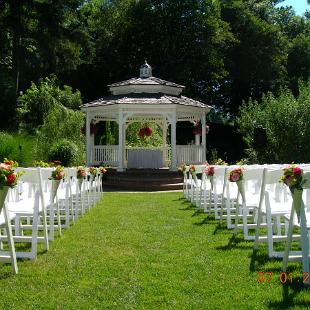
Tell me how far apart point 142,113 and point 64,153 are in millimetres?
3632

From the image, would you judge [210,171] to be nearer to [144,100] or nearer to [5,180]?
[5,180]

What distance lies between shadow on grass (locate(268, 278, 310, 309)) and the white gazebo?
15791 mm

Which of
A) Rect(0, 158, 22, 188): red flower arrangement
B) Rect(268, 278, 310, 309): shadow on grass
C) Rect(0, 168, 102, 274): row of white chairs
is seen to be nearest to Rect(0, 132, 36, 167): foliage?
Rect(0, 168, 102, 274): row of white chairs

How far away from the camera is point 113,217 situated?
999 cm

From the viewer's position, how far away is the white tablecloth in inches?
843

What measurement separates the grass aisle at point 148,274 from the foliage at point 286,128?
15.0 metres

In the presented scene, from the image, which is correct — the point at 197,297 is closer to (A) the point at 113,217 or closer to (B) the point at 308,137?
(A) the point at 113,217

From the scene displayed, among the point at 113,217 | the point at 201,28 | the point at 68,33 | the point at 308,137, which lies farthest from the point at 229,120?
the point at 113,217

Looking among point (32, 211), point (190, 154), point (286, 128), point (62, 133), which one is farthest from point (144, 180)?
point (32, 211)

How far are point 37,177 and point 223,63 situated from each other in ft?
105

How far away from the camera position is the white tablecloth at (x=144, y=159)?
21.4 meters

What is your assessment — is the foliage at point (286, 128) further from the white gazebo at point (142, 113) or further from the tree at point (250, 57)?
the tree at point (250, 57)

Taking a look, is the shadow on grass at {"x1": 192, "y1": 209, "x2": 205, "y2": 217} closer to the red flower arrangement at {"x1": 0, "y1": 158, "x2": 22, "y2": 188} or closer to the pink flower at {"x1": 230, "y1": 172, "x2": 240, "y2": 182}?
the pink flower at {"x1": 230, "y1": 172, "x2": 240, "y2": 182}

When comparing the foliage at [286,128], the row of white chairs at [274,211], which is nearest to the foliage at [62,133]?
the foliage at [286,128]
